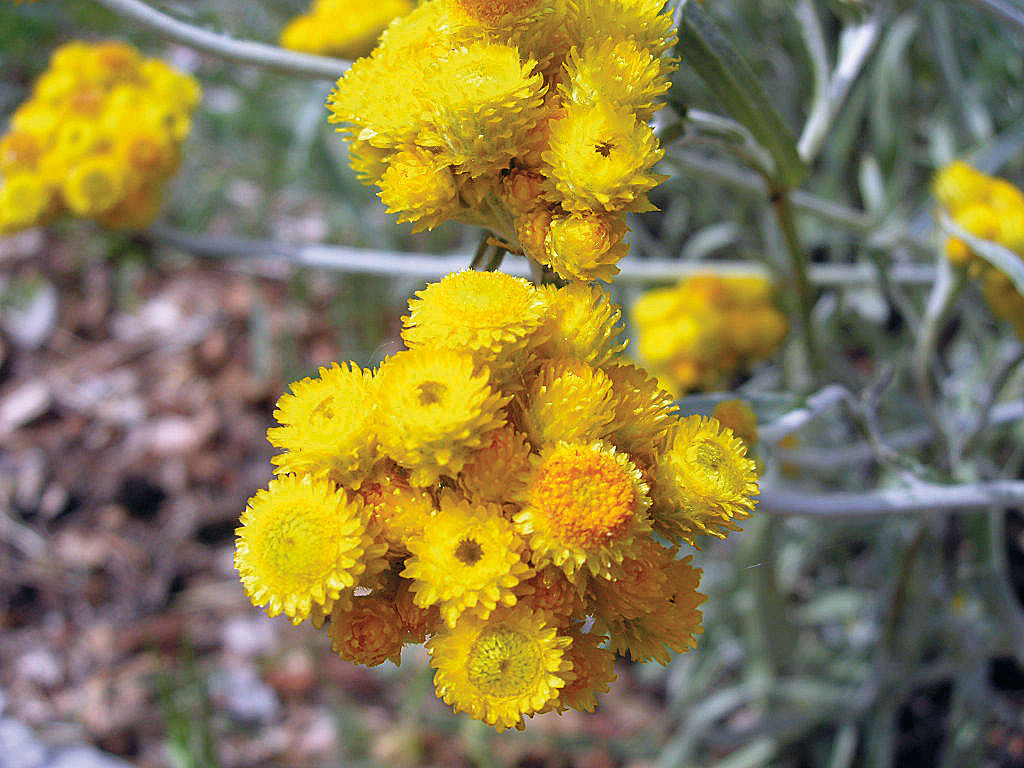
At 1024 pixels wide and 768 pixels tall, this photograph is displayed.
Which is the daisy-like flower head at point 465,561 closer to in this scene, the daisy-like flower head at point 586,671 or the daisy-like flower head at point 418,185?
the daisy-like flower head at point 586,671

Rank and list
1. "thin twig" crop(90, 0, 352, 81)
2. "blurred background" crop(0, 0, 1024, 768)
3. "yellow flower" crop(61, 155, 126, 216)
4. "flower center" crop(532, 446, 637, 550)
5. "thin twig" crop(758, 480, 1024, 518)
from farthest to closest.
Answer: "blurred background" crop(0, 0, 1024, 768) → "yellow flower" crop(61, 155, 126, 216) → "thin twig" crop(90, 0, 352, 81) → "thin twig" crop(758, 480, 1024, 518) → "flower center" crop(532, 446, 637, 550)

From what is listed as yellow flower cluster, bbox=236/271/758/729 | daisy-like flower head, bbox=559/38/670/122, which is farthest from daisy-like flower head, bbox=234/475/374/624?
daisy-like flower head, bbox=559/38/670/122

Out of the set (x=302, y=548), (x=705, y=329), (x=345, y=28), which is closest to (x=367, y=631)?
(x=302, y=548)

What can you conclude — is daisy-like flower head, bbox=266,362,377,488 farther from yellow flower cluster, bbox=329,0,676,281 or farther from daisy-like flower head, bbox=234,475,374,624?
yellow flower cluster, bbox=329,0,676,281

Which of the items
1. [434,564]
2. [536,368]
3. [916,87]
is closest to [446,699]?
[434,564]

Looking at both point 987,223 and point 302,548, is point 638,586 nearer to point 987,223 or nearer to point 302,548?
point 302,548

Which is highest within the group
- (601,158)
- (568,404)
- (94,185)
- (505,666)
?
(601,158)
